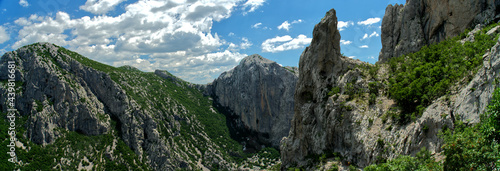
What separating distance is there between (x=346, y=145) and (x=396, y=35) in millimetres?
33949

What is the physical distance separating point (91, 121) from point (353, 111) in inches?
5099

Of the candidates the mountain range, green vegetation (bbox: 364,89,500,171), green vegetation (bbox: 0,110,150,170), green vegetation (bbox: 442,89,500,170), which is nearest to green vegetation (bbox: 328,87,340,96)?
the mountain range

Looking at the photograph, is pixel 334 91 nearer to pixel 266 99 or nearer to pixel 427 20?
pixel 427 20

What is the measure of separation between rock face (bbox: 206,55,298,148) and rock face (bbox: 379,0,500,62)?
415 feet

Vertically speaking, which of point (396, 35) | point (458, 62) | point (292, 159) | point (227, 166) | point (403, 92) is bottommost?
point (227, 166)

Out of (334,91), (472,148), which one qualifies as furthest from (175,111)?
(472,148)

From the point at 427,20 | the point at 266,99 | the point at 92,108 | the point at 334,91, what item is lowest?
the point at 334,91

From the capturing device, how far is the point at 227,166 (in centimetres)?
15012

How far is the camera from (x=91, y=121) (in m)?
122

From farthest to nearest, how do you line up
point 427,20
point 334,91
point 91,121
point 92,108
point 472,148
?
point 92,108
point 91,121
point 427,20
point 334,91
point 472,148

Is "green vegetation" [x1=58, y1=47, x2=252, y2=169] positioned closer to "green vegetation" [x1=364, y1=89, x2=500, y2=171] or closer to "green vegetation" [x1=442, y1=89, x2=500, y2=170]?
"green vegetation" [x1=364, y1=89, x2=500, y2=171]

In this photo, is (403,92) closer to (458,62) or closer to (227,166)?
(458,62)

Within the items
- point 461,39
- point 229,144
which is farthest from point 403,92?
point 229,144

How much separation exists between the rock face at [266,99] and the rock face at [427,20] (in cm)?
12645
